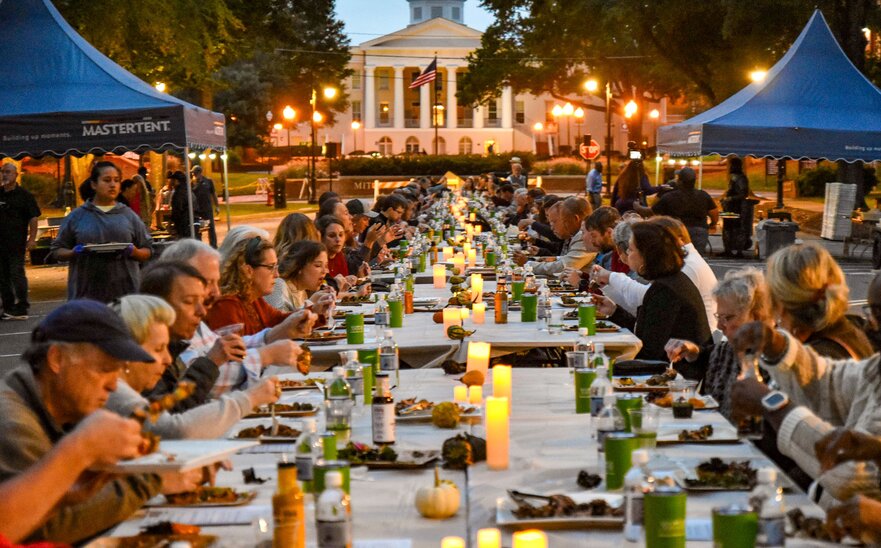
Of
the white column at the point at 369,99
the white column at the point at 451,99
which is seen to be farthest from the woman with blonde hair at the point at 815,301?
the white column at the point at 369,99

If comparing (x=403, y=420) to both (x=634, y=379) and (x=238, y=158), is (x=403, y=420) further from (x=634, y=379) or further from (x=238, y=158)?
(x=238, y=158)

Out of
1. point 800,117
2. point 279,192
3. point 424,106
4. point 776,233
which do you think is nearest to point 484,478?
point 800,117

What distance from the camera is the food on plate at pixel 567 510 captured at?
11.5ft

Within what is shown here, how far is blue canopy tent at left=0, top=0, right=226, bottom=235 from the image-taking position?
13.5 m

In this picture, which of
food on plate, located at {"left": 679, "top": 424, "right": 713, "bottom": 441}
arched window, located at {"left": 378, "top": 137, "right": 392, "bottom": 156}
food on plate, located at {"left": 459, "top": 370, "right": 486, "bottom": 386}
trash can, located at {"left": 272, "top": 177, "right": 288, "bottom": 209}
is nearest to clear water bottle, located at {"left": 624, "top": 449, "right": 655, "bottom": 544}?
food on plate, located at {"left": 679, "top": 424, "right": 713, "bottom": 441}

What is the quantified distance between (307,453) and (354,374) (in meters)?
1.65

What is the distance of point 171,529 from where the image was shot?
3.46 m

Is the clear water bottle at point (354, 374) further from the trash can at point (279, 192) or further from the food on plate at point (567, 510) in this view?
the trash can at point (279, 192)

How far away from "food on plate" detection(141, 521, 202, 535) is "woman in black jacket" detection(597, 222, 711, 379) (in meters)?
3.93

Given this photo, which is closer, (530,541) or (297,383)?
(530,541)

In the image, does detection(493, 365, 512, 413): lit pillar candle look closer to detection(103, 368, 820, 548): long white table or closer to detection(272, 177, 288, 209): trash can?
detection(103, 368, 820, 548): long white table

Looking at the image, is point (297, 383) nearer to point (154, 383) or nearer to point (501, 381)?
point (501, 381)

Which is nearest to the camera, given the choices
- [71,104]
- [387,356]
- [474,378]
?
[474,378]

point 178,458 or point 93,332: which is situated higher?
point 93,332
